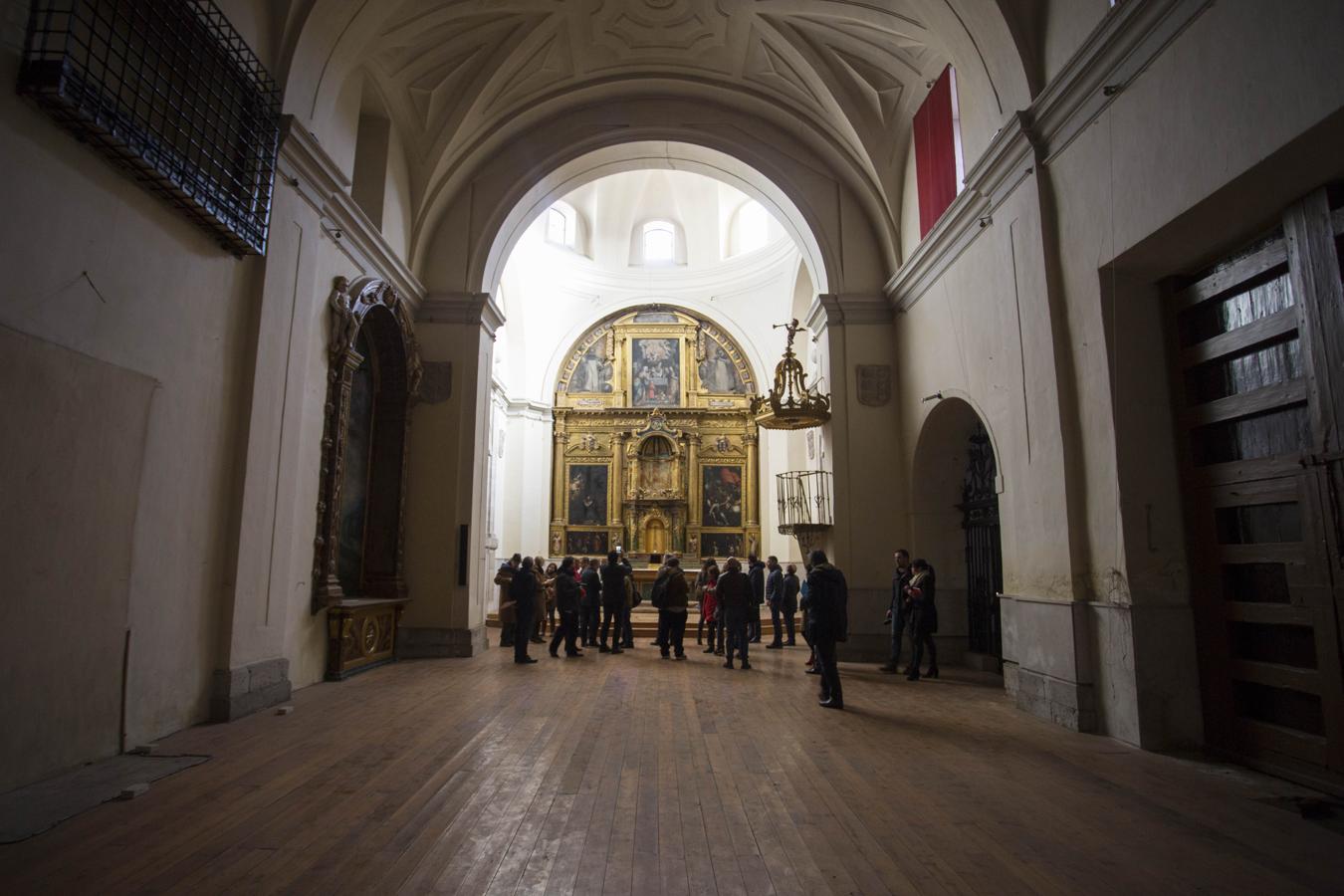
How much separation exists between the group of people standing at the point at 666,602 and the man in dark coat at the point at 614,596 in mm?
14

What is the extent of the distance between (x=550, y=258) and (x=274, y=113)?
555 inches

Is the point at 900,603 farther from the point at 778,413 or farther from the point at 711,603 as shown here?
the point at 778,413

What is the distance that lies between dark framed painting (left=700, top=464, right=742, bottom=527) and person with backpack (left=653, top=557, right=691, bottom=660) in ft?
33.1

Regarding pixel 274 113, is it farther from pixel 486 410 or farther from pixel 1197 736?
pixel 1197 736

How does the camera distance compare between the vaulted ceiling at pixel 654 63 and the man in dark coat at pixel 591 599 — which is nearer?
the vaulted ceiling at pixel 654 63

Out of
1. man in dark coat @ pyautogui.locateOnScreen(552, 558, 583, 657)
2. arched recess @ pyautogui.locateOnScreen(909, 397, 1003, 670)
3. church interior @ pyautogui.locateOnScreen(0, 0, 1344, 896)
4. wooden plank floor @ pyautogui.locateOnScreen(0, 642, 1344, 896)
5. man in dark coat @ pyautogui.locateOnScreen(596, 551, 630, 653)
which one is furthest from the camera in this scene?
man in dark coat @ pyautogui.locateOnScreen(596, 551, 630, 653)

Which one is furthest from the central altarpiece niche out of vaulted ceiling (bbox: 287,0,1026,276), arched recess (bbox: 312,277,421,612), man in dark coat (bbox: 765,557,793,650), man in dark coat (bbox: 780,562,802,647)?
arched recess (bbox: 312,277,421,612)

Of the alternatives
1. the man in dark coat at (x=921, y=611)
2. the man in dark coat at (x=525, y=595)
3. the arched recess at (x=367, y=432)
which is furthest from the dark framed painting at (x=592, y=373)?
the man in dark coat at (x=921, y=611)

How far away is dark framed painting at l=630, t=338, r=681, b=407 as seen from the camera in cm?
2108

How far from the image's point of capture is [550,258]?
2028cm

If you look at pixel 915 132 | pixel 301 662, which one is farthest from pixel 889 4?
pixel 301 662

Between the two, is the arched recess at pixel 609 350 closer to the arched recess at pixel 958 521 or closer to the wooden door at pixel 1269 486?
the arched recess at pixel 958 521

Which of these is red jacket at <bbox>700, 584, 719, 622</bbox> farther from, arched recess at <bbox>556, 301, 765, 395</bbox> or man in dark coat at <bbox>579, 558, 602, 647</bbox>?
arched recess at <bbox>556, 301, 765, 395</bbox>

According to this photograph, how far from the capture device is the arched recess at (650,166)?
36.4ft
